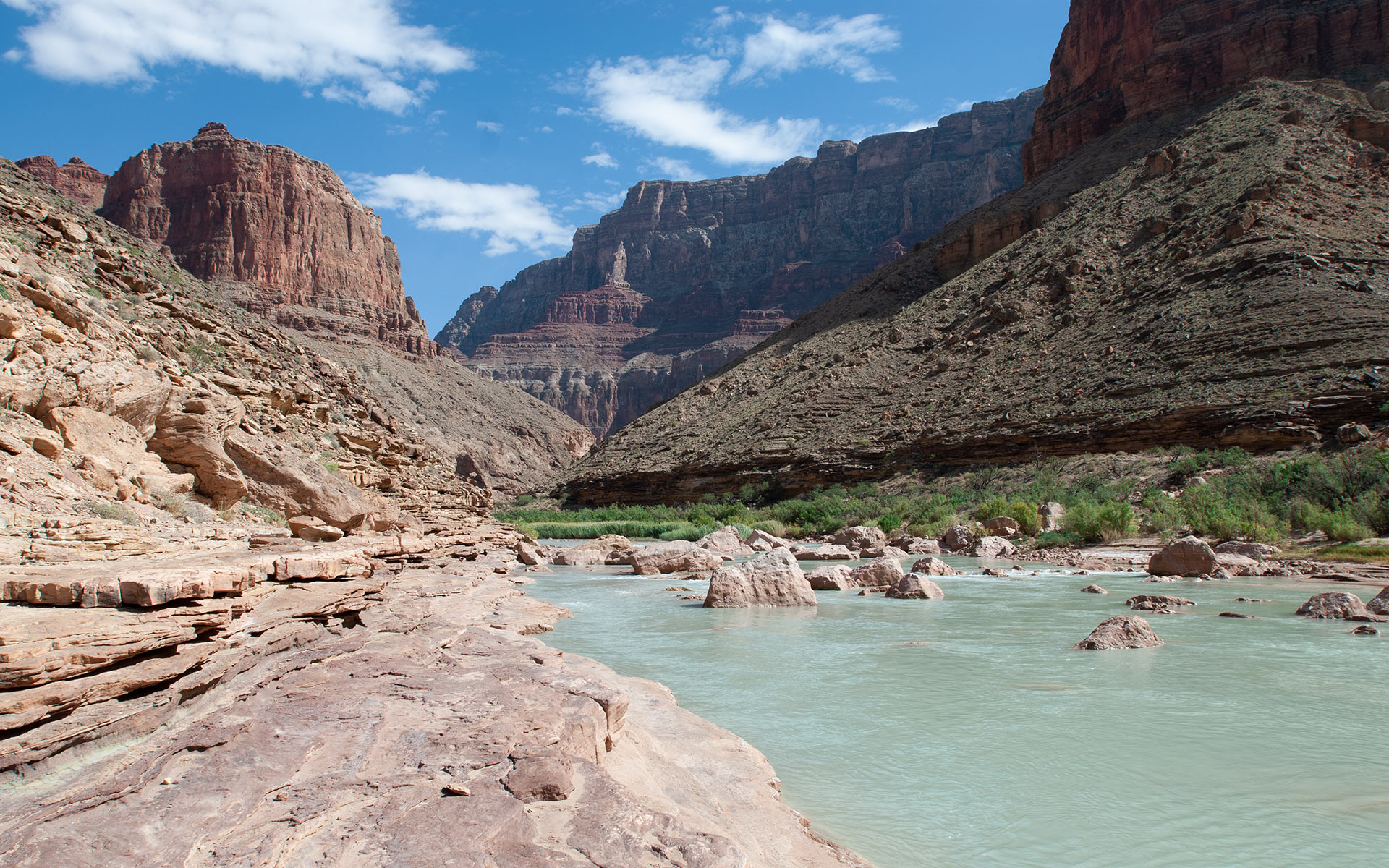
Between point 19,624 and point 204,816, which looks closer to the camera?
point 204,816

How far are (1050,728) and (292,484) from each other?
923 centimetres

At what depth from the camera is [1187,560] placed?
43.1ft

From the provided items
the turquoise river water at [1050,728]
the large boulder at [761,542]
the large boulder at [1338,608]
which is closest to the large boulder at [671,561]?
the large boulder at [761,542]

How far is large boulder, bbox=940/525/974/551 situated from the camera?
70.0ft

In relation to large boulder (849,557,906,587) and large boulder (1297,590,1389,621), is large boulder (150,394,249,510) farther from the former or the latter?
large boulder (1297,590,1389,621)

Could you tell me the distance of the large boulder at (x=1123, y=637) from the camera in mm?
7141

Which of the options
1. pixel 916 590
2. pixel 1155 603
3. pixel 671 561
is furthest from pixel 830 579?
pixel 1155 603

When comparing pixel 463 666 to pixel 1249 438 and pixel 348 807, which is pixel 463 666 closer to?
pixel 348 807

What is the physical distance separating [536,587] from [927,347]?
108 ft

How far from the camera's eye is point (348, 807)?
2.55 meters

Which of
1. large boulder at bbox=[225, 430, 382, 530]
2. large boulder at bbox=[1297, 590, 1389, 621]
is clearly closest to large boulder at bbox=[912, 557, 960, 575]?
large boulder at bbox=[1297, 590, 1389, 621]

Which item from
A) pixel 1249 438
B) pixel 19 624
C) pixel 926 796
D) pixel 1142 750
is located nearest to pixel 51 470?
pixel 19 624

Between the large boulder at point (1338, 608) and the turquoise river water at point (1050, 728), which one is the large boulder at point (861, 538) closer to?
the turquoise river water at point (1050, 728)

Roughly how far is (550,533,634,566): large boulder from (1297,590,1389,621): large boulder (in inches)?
534
